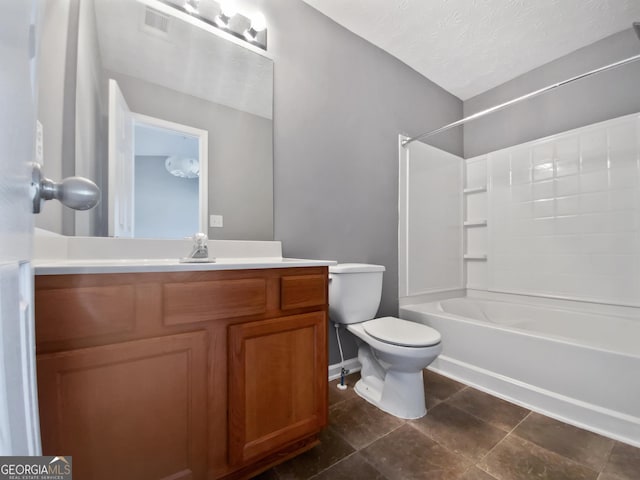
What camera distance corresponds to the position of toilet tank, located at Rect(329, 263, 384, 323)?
163cm

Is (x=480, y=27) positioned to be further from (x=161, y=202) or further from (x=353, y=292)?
(x=161, y=202)

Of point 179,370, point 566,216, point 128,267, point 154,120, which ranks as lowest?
point 179,370

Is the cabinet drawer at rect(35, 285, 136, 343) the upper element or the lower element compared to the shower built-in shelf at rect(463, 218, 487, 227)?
lower

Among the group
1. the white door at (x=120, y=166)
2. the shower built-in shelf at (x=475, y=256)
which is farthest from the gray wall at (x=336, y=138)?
the shower built-in shelf at (x=475, y=256)

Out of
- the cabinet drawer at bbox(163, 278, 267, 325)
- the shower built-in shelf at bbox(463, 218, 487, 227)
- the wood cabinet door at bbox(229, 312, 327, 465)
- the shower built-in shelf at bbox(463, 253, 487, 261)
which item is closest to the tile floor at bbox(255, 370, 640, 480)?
the wood cabinet door at bbox(229, 312, 327, 465)

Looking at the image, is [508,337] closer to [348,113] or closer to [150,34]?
[348,113]

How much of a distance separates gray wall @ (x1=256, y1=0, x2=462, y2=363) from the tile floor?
59 cm

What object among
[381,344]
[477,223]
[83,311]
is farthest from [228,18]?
[477,223]

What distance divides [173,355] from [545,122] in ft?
10.3

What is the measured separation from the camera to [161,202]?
4.24 ft

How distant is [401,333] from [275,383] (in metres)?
0.77

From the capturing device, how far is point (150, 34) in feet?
4.30

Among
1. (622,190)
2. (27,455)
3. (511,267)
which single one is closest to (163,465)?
(27,455)

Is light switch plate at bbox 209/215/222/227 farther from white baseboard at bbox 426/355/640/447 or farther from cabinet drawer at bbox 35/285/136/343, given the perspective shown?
white baseboard at bbox 426/355/640/447
